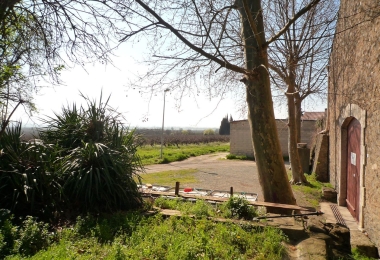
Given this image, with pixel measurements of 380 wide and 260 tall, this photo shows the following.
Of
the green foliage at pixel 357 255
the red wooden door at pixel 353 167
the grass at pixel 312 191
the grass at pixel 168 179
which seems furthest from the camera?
the grass at pixel 168 179

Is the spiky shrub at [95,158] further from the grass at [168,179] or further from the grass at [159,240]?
the grass at [168,179]

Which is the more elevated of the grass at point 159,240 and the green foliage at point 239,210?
the green foliage at point 239,210

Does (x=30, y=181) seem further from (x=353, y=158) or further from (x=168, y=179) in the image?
(x=168, y=179)

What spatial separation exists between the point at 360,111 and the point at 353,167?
2.01 m

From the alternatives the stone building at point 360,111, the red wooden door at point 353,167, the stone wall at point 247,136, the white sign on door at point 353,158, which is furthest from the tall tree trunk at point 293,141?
the stone wall at point 247,136

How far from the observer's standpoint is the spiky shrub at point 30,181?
15.4 ft

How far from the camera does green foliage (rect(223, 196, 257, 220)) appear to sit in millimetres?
4742

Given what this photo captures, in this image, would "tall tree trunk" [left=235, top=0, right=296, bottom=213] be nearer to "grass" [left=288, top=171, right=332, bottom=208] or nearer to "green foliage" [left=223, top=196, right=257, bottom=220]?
"green foliage" [left=223, top=196, right=257, bottom=220]

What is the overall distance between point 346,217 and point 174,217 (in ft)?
17.1

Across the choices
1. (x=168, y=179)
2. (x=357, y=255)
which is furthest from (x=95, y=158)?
(x=168, y=179)

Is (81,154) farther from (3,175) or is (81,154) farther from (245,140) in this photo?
(245,140)

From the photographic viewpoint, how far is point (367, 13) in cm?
585

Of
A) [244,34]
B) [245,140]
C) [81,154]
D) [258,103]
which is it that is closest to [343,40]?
[244,34]

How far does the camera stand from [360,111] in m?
6.36
